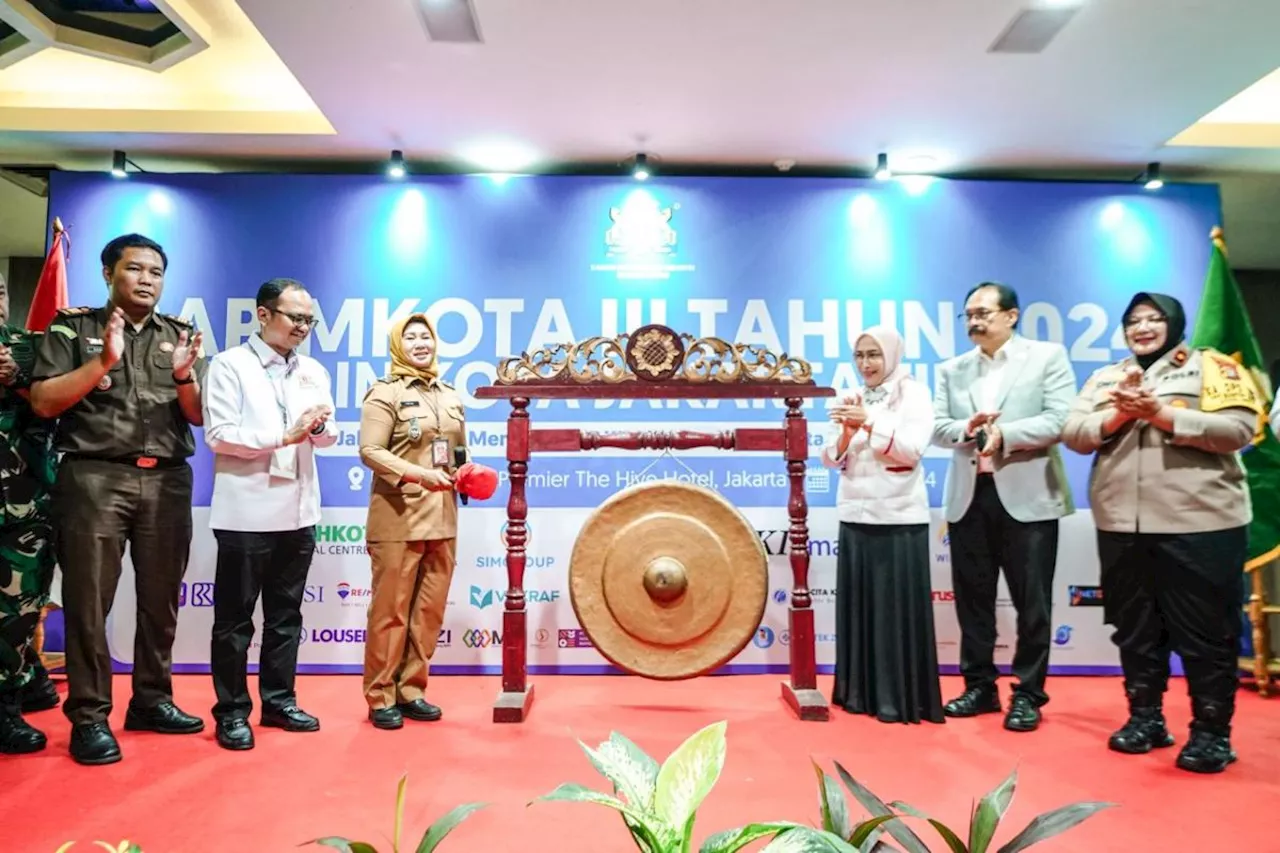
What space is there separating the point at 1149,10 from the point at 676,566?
119 inches

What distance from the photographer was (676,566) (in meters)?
3.33

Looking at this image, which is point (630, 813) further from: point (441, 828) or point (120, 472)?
point (120, 472)

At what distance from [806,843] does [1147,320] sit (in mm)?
2567

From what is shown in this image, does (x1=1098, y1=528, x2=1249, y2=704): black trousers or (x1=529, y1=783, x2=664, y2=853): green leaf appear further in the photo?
(x1=1098, y1=528, x2=1249, y2=704): black trousers

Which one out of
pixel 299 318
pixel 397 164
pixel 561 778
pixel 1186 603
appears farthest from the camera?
pixel 397 164

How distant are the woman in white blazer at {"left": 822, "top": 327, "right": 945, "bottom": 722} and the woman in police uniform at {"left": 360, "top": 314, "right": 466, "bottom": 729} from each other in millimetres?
1761

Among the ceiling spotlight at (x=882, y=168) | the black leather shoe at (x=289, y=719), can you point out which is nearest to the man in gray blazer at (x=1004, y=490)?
the ceiling spotlight at (x=882, y=168)

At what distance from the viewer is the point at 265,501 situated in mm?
3113

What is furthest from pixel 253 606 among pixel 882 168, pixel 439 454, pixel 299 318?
pixel 882 168

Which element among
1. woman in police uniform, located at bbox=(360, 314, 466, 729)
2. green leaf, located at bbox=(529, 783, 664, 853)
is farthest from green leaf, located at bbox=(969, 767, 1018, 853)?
woman in police uniform, located at bbox=(360, 314, 466, 729)

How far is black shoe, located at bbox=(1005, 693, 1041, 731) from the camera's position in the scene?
10.8 feet

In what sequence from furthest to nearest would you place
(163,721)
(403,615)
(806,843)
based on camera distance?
(403,615) < (163,721) < (806,843)

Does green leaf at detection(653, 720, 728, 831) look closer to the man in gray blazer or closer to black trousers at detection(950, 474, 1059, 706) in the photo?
the man in gray blazer

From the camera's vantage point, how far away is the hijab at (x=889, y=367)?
3.58m
